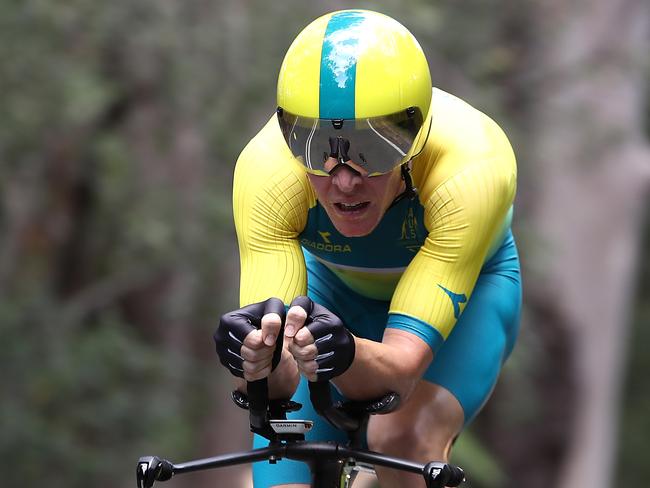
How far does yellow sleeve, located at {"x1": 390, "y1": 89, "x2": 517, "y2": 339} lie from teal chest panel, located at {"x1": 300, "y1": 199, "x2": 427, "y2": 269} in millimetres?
114

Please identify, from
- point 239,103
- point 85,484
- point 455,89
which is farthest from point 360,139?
point 85,484

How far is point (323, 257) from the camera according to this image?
4711 millimetres

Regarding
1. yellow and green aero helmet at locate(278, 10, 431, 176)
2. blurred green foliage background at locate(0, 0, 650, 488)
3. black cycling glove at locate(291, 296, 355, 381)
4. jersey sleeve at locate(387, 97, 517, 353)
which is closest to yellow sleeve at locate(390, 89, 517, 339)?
jersey sleeve at locate(387, 97, 517, 353)

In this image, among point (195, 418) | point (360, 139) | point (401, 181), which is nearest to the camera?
point (360, 139)

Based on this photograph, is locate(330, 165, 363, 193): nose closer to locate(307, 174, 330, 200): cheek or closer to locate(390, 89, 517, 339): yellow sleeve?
locate(307, 174, 330, 200): cheek

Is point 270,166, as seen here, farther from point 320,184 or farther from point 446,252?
point 446,252

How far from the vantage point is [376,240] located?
15.0 feet

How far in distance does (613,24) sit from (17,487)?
8.34 metres

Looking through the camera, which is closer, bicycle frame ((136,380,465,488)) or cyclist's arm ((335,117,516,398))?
bicycle frame ((136,380,465,488))

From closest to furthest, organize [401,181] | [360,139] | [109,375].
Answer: [360,139], [401,181], [109,375]

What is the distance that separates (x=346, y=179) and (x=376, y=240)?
1.94 ft

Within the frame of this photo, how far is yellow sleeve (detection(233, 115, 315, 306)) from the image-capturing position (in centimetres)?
428

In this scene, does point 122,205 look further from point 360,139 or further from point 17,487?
point 360,139

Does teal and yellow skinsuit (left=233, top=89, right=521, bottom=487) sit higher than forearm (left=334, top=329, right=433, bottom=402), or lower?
higher
